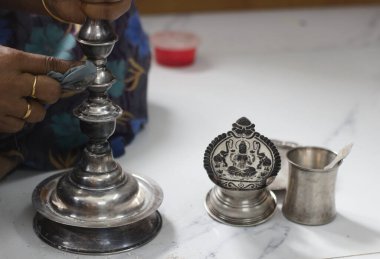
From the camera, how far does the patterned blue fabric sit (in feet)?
2.97

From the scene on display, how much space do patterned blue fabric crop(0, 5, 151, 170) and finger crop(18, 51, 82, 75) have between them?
163 mm

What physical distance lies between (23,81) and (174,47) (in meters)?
0.62

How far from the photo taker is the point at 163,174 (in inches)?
36.2

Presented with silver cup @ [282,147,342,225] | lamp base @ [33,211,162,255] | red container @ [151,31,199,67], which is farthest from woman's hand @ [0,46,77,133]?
red container @ [151,31,199,67]

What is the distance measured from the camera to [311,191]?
0.79m

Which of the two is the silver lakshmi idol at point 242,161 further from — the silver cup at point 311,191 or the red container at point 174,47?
the red container at point 174,47

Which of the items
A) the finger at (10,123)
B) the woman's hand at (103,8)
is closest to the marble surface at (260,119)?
the finger at (10,123)

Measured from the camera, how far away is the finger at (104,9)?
0.70 m

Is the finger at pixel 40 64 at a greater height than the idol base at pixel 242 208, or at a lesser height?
greater

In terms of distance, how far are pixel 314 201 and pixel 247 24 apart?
66 cm

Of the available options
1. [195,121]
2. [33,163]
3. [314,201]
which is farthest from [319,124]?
[33,163]

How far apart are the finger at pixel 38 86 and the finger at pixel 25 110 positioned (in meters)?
0.01

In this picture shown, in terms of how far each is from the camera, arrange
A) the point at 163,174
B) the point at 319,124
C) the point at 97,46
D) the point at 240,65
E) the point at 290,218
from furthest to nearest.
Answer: the point at 240,65, the point at 319,124, the point at 163,174, the point at 290,218, the point at 97,46

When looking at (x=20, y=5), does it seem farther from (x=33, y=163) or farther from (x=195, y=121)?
(x=195, y=121)
